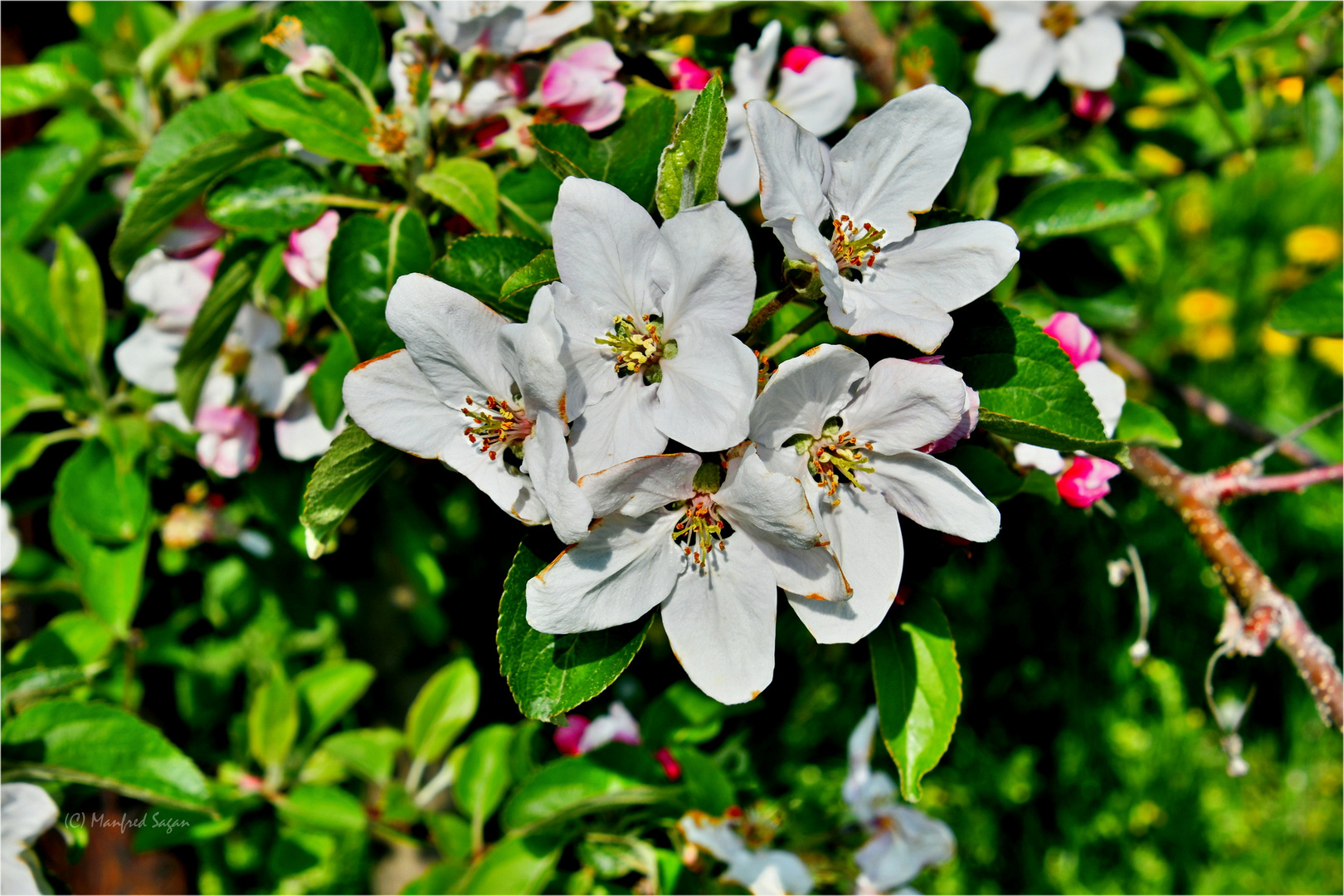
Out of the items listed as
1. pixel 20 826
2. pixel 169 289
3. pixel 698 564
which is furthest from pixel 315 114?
pixel 20 826

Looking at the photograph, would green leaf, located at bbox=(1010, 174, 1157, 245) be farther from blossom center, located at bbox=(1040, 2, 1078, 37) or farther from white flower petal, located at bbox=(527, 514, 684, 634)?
white flower petal, located at bbox=(527, 514, 684, 634)

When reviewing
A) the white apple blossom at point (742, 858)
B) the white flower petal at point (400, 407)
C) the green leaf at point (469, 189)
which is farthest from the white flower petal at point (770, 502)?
the white apple blossom at point (742, 858)

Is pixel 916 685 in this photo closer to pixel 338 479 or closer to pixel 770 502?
pixel 770 502

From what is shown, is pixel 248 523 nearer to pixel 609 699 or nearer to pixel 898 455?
pixel 609 699

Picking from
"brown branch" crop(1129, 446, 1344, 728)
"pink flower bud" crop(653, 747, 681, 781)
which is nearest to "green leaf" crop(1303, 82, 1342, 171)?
"brown branch" crop(1129, 446, 1344, 728)

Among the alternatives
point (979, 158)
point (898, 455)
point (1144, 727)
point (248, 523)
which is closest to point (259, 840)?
point (248, 523)

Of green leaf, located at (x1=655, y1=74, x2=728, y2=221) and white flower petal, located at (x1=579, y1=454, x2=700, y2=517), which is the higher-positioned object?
green leaf, located at (x1=655, y1=74, x2=728, y2=221)
